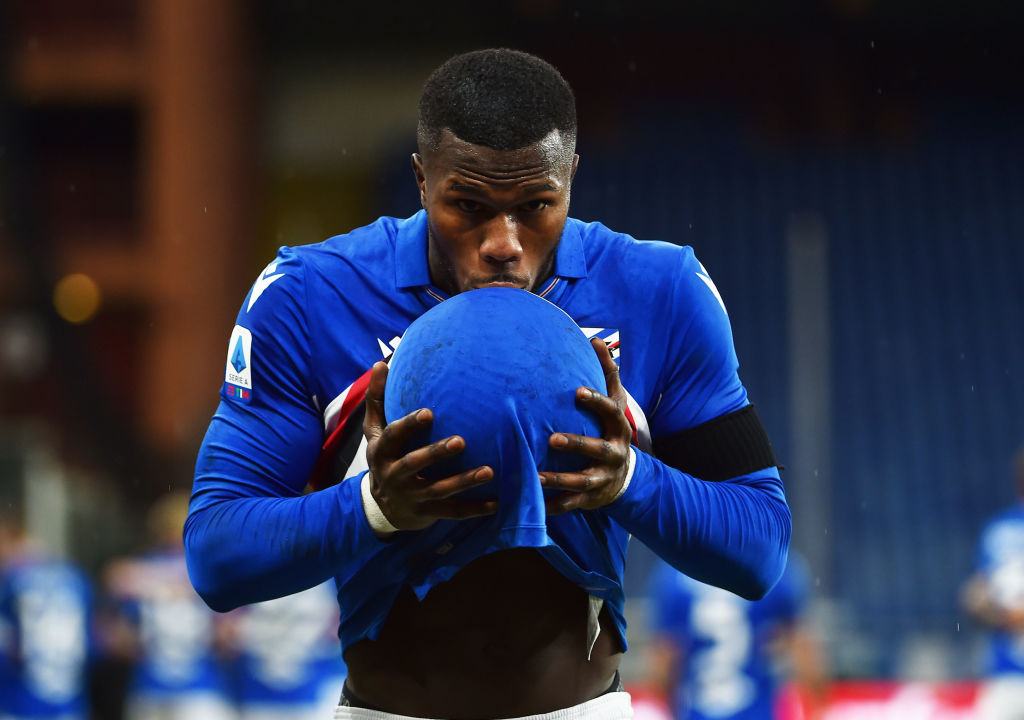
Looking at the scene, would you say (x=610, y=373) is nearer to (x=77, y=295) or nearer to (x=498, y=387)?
(x=498, y=387)

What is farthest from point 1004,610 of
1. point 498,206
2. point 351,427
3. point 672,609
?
point 498,206

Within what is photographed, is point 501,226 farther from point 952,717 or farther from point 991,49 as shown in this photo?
point 991,49

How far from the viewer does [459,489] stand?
6.63 ft

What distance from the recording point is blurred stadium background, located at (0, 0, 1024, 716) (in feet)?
47.7

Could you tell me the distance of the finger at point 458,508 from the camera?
2088mm

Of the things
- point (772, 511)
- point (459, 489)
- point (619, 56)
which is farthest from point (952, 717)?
point (619, 56)

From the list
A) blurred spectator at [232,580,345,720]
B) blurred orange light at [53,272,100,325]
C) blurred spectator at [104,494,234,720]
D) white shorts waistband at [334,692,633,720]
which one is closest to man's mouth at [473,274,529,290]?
white shorts waistband at [334,692,633,720]

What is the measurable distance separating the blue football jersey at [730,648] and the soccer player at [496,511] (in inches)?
199

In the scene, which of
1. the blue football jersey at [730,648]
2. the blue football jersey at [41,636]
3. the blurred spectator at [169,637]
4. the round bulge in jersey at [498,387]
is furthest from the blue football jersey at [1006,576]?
the round bulge in jersey at [498,387]

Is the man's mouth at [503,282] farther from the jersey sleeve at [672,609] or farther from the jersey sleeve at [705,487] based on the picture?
the jersey sleeve at [672,609]

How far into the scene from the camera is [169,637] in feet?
34.5

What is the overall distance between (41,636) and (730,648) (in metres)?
5.47

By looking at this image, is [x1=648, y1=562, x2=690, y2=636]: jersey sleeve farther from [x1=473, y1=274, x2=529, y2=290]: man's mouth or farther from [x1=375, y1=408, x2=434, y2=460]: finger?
[x1=375, y1=408, x2=434, y2=460]: finger

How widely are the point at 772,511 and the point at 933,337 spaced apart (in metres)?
14.3
